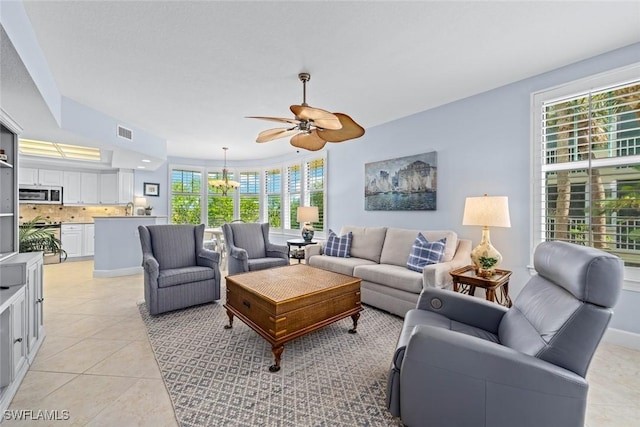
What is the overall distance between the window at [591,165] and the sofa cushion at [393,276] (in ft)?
4.42

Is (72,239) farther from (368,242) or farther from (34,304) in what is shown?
(368,242)

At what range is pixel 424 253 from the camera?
126 inches

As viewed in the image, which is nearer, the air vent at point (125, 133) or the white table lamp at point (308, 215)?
the air vent at point (125, 133)

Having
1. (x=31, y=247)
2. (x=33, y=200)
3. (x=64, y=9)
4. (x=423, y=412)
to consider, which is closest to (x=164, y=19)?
(x=64, y=9)

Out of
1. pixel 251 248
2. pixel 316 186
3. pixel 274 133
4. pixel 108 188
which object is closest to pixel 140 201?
pixel 108 188

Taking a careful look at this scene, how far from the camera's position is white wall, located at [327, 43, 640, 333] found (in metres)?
2.69

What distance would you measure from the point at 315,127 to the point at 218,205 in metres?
5.79

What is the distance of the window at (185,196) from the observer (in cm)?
727

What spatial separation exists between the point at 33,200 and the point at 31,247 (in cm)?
191

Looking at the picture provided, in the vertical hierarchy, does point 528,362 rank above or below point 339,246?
below

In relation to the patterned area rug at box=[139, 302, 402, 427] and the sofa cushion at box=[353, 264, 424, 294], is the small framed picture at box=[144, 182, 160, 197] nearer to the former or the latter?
the patterned area rug at box=[139, 302, 402, 427]

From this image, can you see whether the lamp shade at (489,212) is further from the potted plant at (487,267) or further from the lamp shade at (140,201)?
the lamp shade at (140,201)

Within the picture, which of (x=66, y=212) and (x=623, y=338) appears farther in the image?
(x=66, y=212)

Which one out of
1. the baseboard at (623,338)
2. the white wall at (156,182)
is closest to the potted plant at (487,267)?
the baseboard at (623,338)
